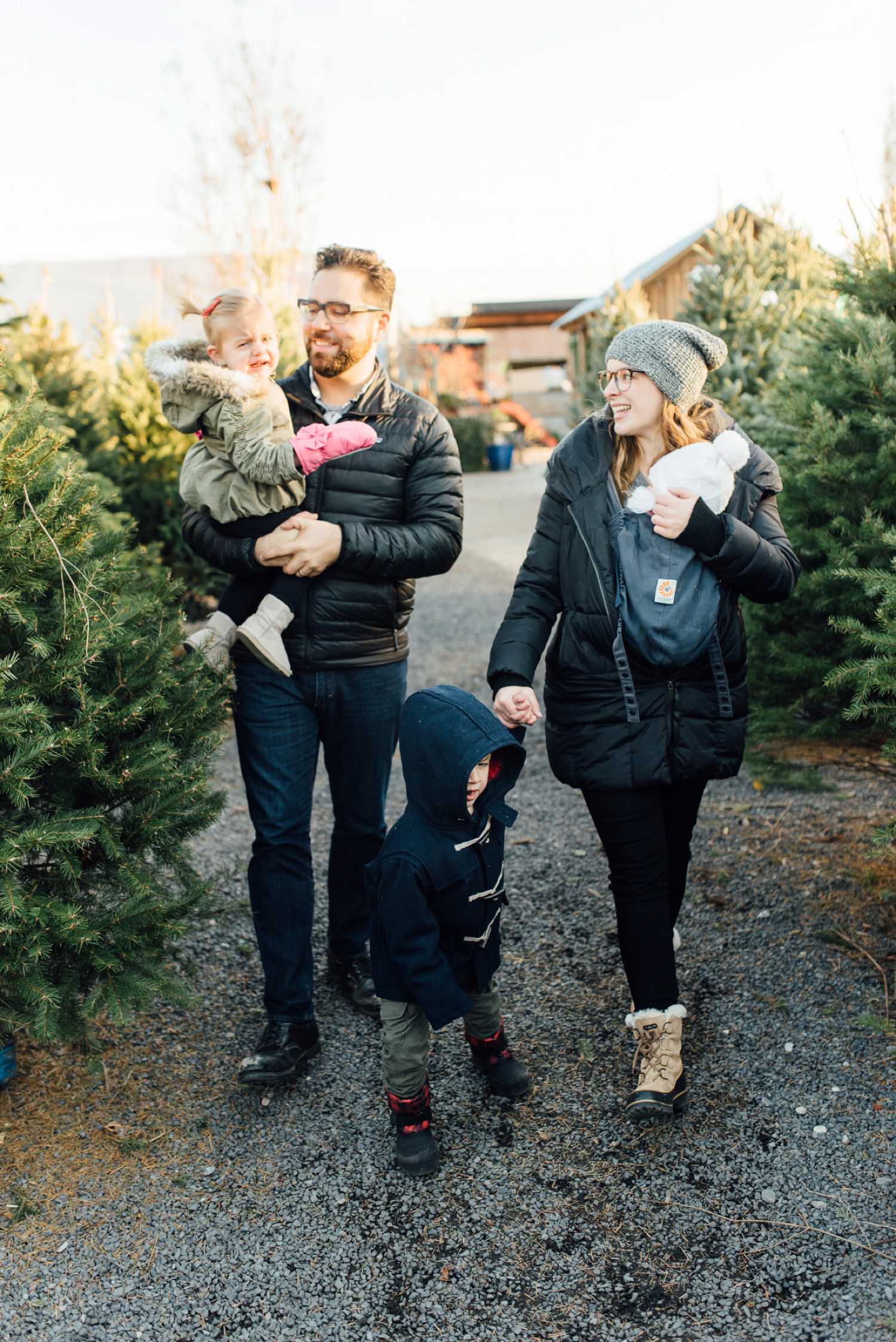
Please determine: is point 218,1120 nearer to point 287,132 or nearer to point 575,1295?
point 575,1295

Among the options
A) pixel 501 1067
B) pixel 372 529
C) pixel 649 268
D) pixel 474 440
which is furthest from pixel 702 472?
pixel 474 440

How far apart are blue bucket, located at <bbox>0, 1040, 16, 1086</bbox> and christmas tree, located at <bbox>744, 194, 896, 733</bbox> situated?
2.78 m

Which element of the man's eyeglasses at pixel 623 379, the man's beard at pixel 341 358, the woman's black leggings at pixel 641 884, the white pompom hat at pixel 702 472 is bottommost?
the woman's black leggings at pixel 641 884

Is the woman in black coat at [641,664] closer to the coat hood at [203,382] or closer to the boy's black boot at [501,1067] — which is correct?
the boy's black boot at [501,1067]

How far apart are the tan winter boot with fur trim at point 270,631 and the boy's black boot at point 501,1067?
4.09 feet

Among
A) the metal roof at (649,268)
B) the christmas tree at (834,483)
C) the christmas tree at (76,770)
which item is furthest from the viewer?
the metal roof at (649,268)

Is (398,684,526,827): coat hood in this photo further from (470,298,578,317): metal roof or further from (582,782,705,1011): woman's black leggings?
(470,298,578,317): metal roof

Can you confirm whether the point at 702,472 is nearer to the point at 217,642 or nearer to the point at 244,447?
the point at 244,447

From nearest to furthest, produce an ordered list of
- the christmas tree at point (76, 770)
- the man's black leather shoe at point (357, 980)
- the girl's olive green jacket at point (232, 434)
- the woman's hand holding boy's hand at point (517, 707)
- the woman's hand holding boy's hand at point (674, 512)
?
the christmas tree at point (76, 770) → the woman's hand holding boy's hand at point (674, 512) → the woman's hand holding boy's hand at point (517, 707) → the girl's olive green jacket at point (232, 434) → the man's black leather shoe at point (357, 980)

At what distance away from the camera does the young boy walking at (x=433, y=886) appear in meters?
2.72

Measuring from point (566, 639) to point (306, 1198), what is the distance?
5.44ft

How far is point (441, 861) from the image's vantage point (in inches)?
109

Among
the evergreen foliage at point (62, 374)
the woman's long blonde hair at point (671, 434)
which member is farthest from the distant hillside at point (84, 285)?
the woman's long blonde hair at point (671, 434)

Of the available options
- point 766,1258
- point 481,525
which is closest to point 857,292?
point 766,1258
